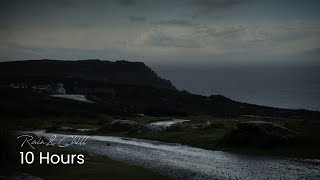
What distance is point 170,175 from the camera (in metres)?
40.5

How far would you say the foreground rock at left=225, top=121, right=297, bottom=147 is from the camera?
177 ft

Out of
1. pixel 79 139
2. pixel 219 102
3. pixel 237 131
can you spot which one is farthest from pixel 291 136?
pixel 219 102

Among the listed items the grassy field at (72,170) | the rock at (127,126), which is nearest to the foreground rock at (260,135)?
the grassy field at (72,170)

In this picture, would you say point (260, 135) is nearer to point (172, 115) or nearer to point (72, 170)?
point (72, 170)

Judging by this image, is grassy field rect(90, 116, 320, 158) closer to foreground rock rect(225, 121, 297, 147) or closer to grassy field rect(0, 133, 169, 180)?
foreground rock rect(225, 121, 297, 147)

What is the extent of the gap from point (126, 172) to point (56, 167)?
781 cm

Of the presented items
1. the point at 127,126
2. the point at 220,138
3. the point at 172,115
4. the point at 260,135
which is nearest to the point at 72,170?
the point at 260,135

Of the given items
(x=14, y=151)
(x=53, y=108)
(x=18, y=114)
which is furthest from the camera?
(x=53, y=108)

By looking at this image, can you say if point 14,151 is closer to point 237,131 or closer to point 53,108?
point 237,131

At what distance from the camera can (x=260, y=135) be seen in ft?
183

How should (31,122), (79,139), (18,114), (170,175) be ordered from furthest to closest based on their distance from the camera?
(18,114), (31,122), (79,139), (170,175)

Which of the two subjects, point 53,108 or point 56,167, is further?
point 53,108

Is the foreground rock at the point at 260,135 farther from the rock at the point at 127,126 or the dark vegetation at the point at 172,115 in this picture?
the rock at the point at 127,126

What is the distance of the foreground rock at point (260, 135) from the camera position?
177 ft
